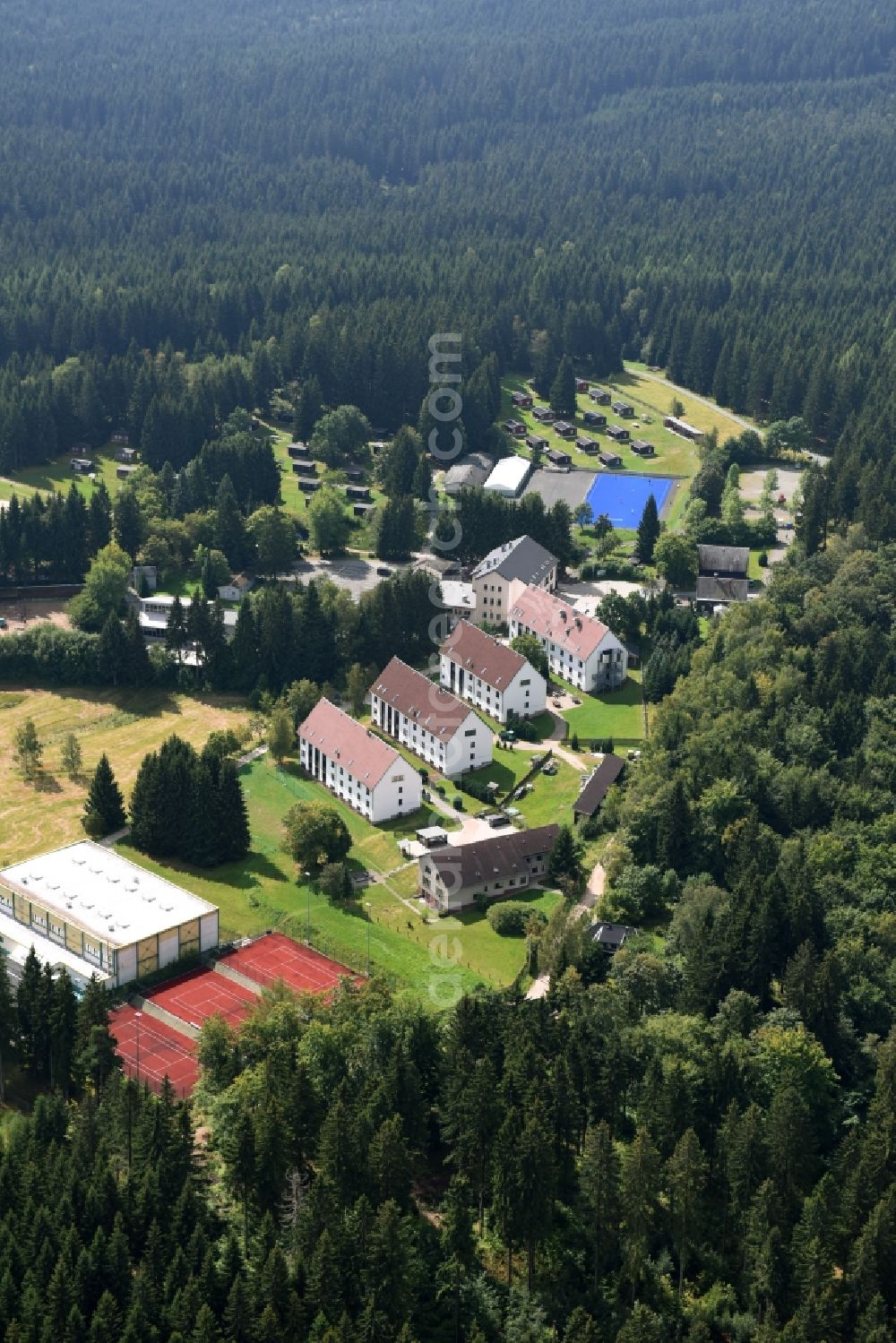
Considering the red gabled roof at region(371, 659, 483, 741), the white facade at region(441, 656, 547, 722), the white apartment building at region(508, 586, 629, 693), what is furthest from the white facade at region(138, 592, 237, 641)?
the white apartment building at region(508, 586, 629, 693)

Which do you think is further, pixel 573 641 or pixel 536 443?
pixel 536 443

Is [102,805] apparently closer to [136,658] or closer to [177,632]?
[136,658]

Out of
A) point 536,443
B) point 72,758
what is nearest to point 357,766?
point 72,758

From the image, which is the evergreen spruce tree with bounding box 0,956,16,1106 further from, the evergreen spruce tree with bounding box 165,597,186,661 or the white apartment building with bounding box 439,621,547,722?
the evergreen spruce tree with bounding box 165,597,186,661

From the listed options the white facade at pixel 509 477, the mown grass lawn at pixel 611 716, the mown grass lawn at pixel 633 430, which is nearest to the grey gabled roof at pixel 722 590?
the mown grass lawn at pixel 611 716

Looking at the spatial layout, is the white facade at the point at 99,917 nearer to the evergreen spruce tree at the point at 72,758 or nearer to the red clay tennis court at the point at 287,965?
the red clay tennis court at the point at 287,965

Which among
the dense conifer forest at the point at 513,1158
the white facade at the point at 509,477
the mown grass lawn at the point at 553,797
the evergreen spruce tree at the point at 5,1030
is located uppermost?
the dense conifer forest at the point at 513,1158

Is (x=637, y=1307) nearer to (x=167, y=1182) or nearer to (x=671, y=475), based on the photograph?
(x=167, y=1182)
